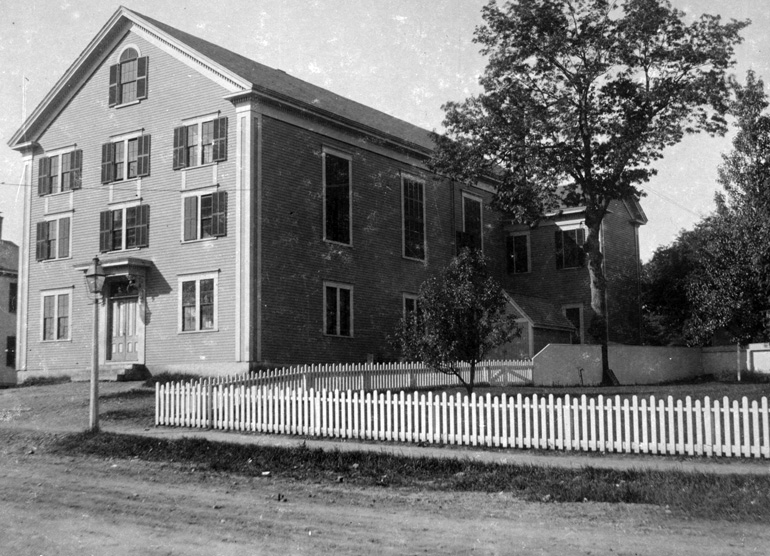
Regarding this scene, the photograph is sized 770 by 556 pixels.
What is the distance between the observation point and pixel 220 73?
27312mm

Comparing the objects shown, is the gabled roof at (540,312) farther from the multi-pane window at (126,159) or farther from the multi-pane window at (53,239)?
the multi-pane window at (53,239)

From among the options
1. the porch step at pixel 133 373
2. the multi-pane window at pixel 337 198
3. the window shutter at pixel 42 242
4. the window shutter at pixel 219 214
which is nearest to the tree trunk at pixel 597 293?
the multi-pane window at pixel 337 198

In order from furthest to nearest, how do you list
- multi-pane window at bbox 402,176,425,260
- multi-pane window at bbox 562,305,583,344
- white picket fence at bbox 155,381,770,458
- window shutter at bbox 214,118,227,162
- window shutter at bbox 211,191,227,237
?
1. multi-pane window at bbox 562,305,583,344
2. multi-pane window at bbox 402,176,425,260
3. window shutter at bbox 214,118,227,162
4. window shutter at bbox 211,191,227,237
5. white picket fence at bbox 155,381,770,458

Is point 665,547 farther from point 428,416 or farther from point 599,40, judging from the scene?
point 599,40

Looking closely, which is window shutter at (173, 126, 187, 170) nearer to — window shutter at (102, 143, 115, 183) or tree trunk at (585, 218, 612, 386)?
window shutter at (102, 143, 115, 183)

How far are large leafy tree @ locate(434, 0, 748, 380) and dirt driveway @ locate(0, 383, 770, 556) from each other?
898 inches

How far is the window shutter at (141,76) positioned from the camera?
29.5 metres

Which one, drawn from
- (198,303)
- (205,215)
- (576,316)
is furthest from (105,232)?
(576,316)

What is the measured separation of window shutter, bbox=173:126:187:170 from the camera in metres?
28.1

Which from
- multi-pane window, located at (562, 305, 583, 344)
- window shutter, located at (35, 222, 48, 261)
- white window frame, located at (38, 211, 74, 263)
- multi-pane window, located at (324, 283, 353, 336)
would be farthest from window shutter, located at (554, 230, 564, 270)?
window shutter, located at (35, 222, 48, 261)

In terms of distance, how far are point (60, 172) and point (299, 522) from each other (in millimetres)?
26370

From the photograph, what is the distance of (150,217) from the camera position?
94.3 feet

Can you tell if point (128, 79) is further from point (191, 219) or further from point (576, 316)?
point (576, 316)

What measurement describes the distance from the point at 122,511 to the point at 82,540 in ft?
4.95
